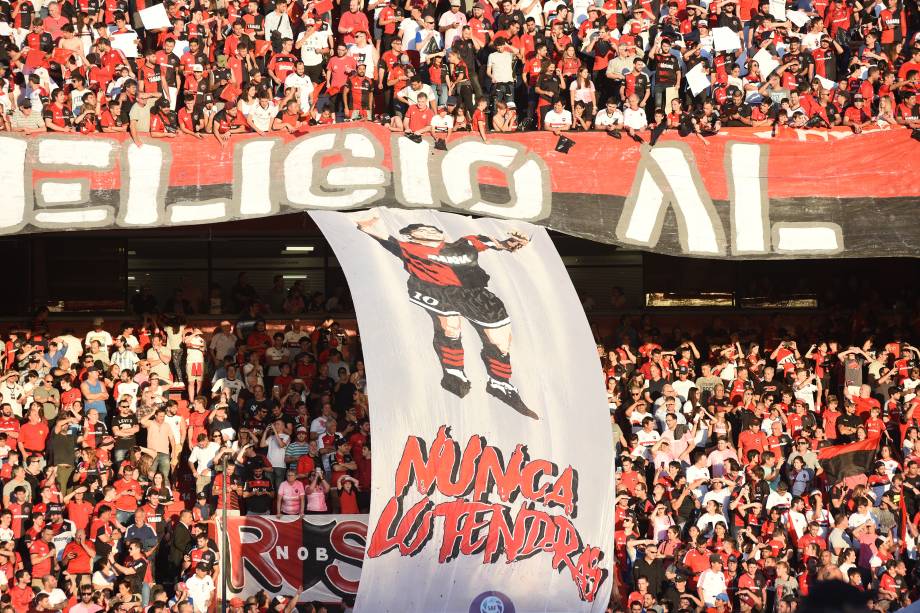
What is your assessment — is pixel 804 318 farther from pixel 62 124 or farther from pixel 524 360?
pixel 62 124

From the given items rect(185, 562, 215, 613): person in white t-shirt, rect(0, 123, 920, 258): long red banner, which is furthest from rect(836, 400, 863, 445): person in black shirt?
rect(185, 562, 215, 613): person in white t-shirt

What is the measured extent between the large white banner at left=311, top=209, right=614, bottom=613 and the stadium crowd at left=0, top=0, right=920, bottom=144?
3.45m

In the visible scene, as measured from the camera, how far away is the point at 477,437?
54.5 feet

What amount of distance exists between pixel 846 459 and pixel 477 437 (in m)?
6.45

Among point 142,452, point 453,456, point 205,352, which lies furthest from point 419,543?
point 205,352

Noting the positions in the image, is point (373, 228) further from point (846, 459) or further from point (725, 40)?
point (725, 40)

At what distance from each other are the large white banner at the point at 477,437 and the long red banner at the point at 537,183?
194 centimetres

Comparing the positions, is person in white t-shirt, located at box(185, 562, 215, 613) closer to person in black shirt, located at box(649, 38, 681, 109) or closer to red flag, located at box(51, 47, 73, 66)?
red flag, located at box(51, 47, 73, 66)

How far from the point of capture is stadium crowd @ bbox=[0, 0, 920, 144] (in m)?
20.8

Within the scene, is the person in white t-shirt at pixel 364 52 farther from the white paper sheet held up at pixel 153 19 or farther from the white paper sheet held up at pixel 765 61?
the white paper sheet held up at pixel 765 61

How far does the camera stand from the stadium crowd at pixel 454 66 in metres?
20.8

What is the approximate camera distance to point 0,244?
78.4 feet

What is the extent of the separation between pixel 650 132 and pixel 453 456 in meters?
6.41

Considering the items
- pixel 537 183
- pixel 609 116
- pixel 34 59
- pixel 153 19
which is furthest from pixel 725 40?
pixel 34 59
